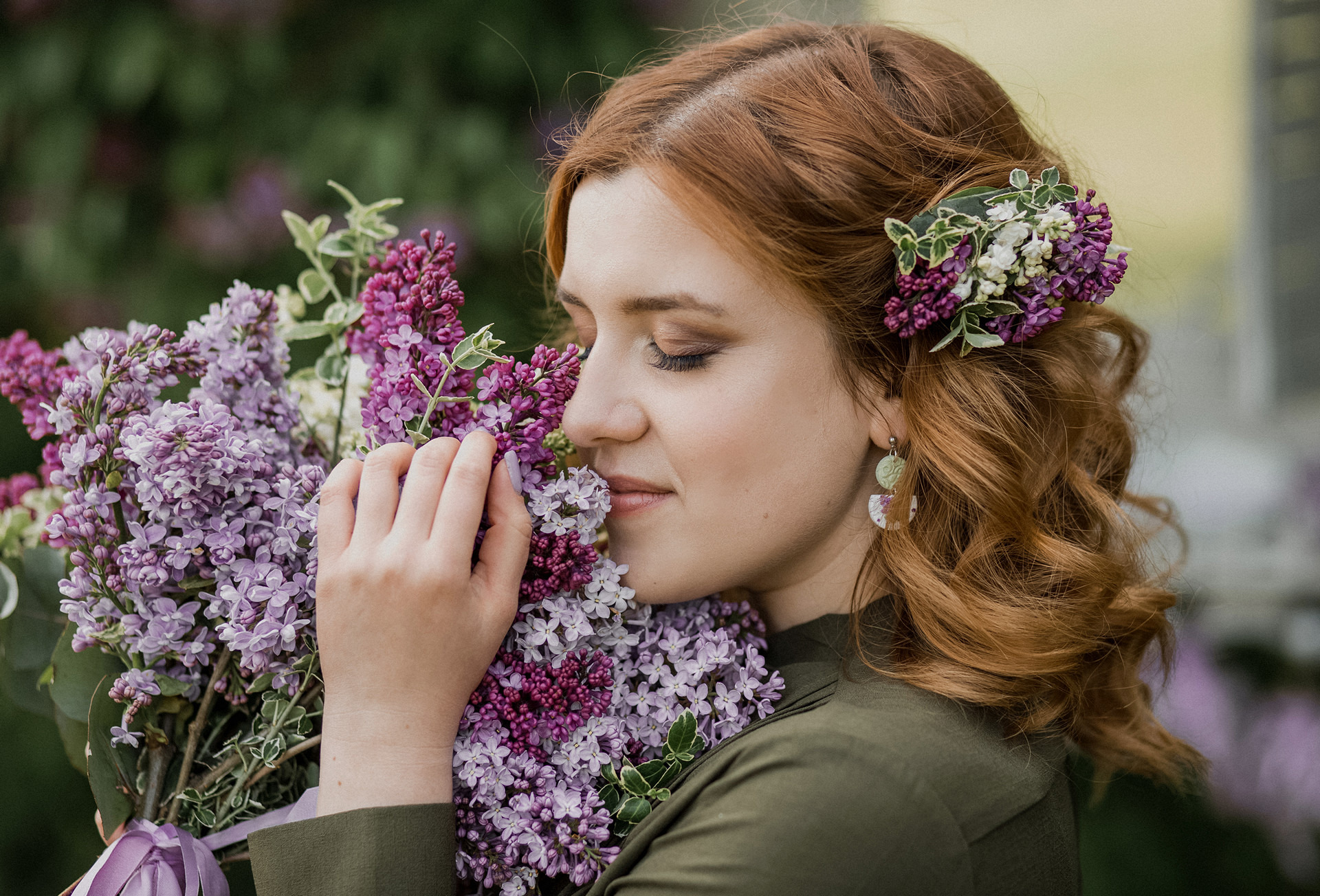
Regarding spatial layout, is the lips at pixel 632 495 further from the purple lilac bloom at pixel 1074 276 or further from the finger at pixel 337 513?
the purple lilac bloom at pixel 1074 276

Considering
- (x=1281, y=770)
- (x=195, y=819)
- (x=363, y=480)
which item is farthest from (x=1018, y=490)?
(x=1281, y=770)

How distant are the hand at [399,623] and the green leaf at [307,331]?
0.32m

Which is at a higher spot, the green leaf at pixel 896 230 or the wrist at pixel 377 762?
the green leaf at pixel 896 230

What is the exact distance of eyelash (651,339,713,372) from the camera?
1295 mm

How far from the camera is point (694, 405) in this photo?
1276mm

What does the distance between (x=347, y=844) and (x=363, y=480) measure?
402 millimetres

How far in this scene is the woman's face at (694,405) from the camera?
1.28 metres

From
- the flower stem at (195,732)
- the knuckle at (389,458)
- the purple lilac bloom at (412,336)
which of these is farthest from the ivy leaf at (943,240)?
the flower stem at (195,732)

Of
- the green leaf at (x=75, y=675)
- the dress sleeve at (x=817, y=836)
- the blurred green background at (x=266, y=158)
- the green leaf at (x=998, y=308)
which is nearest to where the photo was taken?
the dress sleeve at (x=817, y=836)

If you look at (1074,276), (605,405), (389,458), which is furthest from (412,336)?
(1074,276)

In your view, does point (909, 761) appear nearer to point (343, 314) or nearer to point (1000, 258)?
point (1000, 258)

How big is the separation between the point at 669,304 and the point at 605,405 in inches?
6.1

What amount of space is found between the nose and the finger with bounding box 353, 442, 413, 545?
0.74 feet

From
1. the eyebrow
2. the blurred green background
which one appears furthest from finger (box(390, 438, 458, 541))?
the blurred green background
